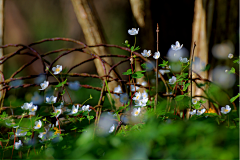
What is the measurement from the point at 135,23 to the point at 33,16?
1.36 meters

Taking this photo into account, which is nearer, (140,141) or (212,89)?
(140,141)

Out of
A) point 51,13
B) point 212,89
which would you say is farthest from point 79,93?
point 212,89

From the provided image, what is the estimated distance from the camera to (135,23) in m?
1.98

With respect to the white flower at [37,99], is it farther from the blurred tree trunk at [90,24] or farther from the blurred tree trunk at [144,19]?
the blurred tree trunk at [144,19]

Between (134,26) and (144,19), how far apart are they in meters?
0.12

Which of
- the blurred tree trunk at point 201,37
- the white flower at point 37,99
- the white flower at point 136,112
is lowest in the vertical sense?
the white flower at point 136,112

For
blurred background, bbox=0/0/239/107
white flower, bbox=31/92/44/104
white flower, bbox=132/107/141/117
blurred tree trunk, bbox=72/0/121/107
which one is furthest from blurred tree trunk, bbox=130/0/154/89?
white flower, bbox=31/92/44/104

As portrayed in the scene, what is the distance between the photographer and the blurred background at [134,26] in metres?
1.96

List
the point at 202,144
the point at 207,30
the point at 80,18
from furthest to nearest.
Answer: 1. the point at 207,30
2. the point at 80,18
3. the point at 202,144

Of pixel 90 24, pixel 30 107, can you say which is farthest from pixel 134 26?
pixel 30 107

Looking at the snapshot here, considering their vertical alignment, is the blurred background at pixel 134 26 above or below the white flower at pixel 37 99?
above

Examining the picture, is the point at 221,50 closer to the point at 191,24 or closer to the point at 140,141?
the point at 191,24

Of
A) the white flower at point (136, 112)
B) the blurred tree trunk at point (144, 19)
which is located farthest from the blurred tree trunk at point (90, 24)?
the white flower at point (136, 112)

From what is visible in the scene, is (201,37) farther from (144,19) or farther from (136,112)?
(136,112)
